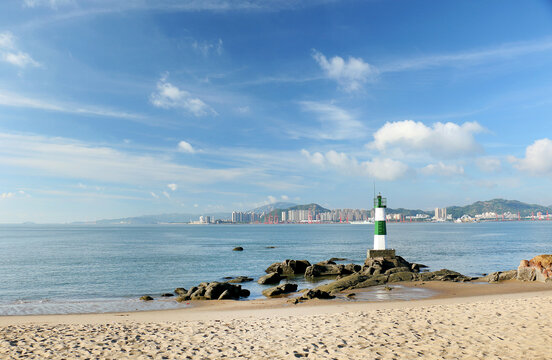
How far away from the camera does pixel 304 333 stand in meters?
12.9

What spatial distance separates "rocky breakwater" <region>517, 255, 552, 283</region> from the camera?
83.7ft

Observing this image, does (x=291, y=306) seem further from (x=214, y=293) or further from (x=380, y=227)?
(x=380, y=227)

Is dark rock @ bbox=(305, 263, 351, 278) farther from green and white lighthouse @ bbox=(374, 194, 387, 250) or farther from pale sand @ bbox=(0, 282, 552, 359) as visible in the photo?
pale sand @ bbox=(0, 282, 552, 359)

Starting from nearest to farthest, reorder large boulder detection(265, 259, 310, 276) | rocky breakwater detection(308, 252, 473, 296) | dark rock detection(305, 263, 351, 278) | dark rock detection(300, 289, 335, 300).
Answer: dark rock detection(300, 289, 335, 300)
rocky breakwater detection(308, 252, 473, 296)
dark rock detection(305, 263, 351, 278)
large boulder detection(265, 259, 310, 276)

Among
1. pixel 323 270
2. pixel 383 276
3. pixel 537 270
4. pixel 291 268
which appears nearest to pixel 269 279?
pixel 291 268

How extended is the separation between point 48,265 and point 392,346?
44404 mm

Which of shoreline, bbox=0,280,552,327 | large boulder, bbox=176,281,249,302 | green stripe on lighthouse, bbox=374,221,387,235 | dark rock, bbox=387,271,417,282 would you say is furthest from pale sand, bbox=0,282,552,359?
green stripe on lighthouse, bbox=374,221,387,235

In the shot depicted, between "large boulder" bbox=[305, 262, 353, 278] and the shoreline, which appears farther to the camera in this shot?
"large boulder" bbox=[305, 262, 353, 278]

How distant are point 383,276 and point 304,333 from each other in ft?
54.8

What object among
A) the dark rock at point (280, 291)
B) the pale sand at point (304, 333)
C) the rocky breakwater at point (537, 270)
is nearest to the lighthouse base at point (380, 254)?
the rocky breakwater at point (537, 270)

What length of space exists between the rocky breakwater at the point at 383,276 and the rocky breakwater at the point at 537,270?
3498 mm

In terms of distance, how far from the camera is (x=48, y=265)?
144 feet

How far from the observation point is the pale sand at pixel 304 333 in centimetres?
1066

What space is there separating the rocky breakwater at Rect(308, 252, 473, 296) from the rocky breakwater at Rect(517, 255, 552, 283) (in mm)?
3498
